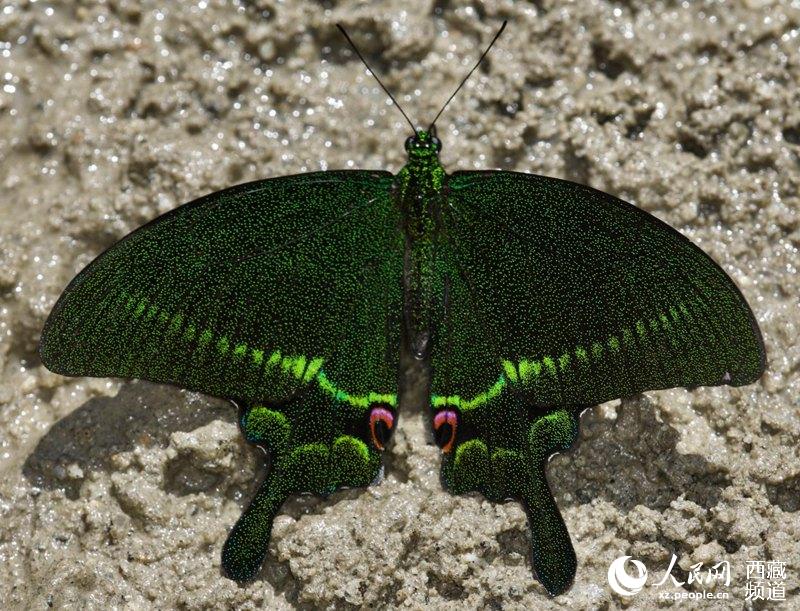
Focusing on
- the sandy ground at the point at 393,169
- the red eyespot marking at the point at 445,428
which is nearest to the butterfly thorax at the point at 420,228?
the red eyespot marking at the point at 445,428

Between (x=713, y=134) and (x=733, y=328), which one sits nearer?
(x=733, y=328)

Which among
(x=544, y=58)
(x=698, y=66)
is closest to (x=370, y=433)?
(x=544, y=58)

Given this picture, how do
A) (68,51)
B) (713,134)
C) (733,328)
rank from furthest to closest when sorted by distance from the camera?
1. (68,51)
2. (713,134)
3. (733,328)

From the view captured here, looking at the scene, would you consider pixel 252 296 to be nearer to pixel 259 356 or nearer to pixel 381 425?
pixel 259 356

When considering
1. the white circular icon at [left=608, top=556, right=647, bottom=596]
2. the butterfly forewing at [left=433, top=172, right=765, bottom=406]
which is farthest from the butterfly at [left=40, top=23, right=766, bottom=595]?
the white circular icon at [left=608, top=556, right=647, bottom=596]

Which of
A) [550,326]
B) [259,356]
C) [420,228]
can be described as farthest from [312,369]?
[550,326]

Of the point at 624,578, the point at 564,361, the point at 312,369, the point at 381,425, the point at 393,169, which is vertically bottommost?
the point at 624,578

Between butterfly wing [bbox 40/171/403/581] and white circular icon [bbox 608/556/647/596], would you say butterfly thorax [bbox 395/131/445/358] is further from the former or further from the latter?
white circular icon [bbox 608/556/647/596]

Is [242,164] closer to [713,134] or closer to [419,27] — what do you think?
[419,27]
